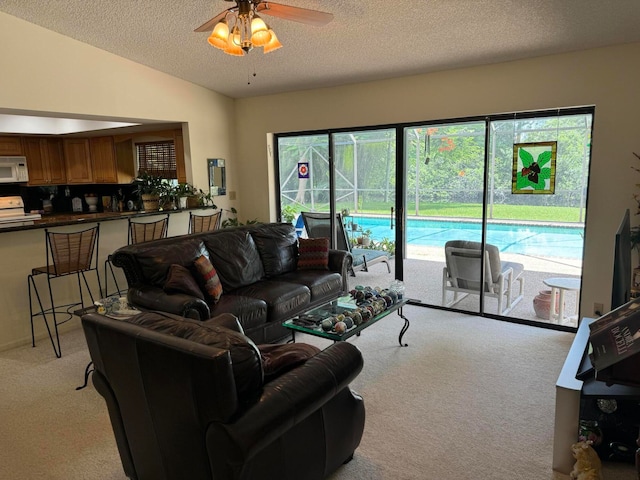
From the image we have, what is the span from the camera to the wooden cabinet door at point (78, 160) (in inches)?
295

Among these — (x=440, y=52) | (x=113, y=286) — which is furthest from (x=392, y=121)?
(x=113, y=286)

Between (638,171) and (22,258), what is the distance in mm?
5567

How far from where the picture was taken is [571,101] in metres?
4.02

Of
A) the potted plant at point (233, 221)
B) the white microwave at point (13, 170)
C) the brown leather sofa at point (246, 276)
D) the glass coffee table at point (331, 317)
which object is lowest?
the glass coffee table at point (331, 317)

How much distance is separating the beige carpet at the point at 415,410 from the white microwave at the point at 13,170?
3.85 meters

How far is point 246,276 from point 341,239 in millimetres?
1884

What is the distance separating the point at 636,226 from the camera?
12.6 ft

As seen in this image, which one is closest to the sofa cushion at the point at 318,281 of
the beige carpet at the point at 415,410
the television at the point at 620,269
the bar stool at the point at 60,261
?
the beige carpet at the point at 415,410

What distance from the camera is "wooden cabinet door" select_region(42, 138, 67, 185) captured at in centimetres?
737

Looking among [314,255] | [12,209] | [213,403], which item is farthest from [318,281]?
[12,209]

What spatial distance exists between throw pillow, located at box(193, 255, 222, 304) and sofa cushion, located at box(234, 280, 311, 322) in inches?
11.4

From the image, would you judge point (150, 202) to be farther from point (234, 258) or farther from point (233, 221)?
point (234, 258)

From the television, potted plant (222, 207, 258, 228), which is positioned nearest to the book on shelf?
the television

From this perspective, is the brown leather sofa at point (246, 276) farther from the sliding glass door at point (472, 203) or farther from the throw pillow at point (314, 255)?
the sliding glass door at point (472, 203)
